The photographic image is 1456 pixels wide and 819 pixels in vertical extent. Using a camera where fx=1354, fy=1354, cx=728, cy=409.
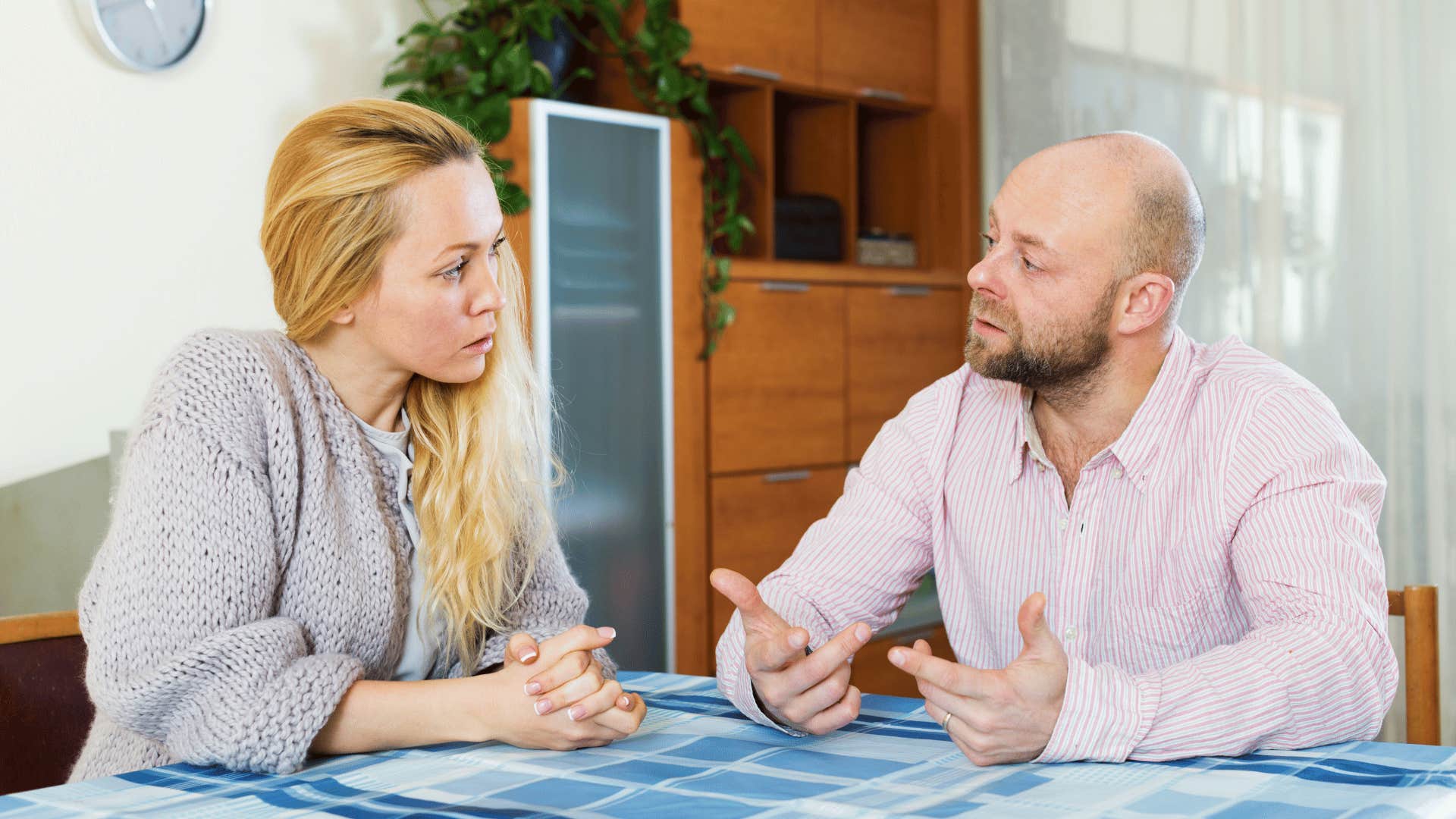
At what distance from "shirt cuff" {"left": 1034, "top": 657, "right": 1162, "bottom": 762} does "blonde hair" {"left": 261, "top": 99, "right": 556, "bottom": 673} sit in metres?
0.68

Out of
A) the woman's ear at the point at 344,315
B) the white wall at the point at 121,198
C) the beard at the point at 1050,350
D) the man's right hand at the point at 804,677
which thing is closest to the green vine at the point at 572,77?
the white wall at the point at 121,198

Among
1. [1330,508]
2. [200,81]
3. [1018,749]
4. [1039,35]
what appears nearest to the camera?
[1018,749]

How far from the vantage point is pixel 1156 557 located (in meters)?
1.53

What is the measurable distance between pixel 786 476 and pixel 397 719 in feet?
8.36

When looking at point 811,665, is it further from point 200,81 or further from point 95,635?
point 200,81

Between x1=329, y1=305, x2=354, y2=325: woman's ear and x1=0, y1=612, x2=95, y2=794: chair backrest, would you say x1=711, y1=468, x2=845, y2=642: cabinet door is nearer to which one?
x1=0, y1=612, x2=95, y2=794: chair backrest

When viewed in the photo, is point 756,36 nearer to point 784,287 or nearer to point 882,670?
point 784,287

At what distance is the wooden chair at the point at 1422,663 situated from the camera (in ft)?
4.74

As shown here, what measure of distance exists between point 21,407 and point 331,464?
1534mm

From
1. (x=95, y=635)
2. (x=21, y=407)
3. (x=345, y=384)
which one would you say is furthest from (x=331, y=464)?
(x=21, y=407)

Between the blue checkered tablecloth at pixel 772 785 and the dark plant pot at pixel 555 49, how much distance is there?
2.25 meters

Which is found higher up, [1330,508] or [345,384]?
[345,384]

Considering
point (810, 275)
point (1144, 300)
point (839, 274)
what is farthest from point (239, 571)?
point (839, 274)

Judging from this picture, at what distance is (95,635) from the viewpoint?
1.24 meters
